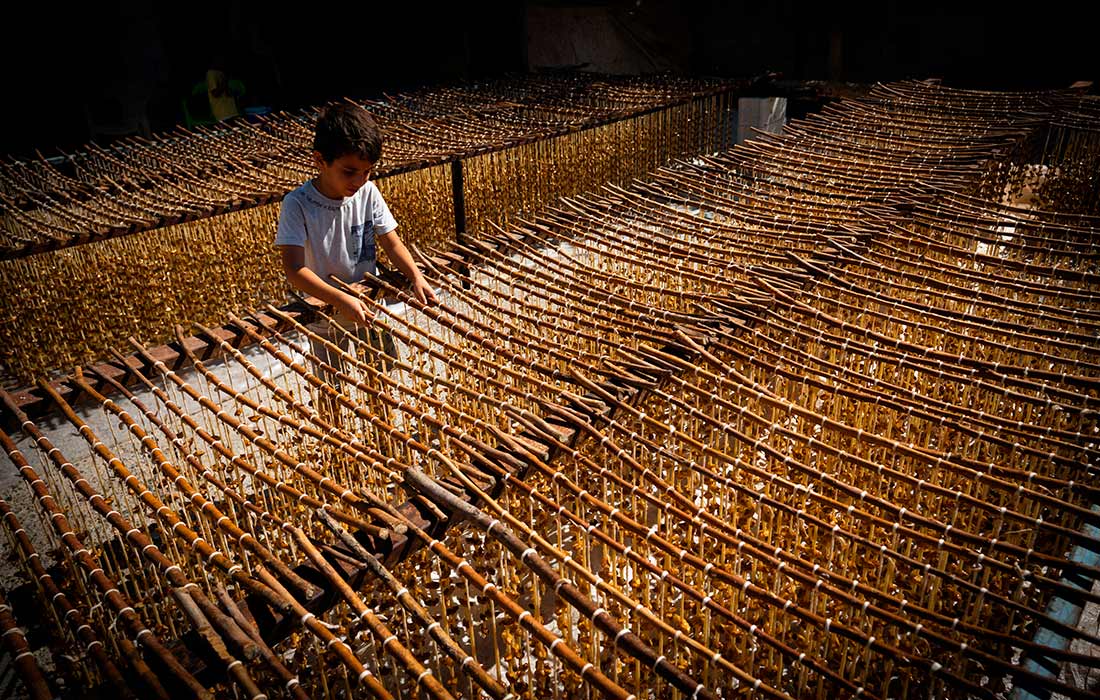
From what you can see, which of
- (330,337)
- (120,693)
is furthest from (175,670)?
(330,337)

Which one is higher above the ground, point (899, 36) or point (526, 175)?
point (899, 36)

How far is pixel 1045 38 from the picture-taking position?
1213cm

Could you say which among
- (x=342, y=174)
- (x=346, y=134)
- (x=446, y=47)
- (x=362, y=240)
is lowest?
(x=362, y=240)

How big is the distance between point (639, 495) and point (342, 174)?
2.38 m

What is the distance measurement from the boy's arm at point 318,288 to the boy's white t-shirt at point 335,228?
0.07 metres

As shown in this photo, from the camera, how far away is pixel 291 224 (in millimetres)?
3768

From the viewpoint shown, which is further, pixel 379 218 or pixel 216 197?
pixel 216 197

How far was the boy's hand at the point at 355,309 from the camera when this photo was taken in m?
3.44

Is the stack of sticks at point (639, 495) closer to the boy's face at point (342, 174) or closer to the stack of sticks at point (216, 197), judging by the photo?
the boy's face at point (342, 174)

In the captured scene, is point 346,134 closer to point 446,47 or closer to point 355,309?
point 355,309

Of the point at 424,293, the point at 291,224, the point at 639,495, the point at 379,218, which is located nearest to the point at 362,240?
the point at 379,218

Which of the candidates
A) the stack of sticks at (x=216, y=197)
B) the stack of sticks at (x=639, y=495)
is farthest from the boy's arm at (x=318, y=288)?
the stack of sticks at (x=216, y=197)

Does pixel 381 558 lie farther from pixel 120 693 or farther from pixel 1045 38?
pixel 1045 38

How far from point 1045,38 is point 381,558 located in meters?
14.6
